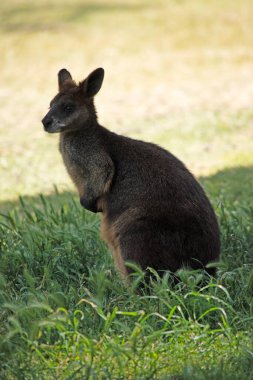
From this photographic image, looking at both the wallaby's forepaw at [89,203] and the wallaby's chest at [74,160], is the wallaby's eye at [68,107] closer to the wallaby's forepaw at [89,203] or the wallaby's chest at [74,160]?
the wallaby's chest at [74,160]

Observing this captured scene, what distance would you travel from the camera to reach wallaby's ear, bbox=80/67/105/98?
5.52 metres

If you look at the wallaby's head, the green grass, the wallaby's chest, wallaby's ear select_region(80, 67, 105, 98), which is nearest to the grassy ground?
the green grass

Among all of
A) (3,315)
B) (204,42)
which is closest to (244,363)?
(3,315)

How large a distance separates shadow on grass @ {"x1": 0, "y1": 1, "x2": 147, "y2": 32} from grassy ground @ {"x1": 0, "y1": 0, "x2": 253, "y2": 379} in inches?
1.8

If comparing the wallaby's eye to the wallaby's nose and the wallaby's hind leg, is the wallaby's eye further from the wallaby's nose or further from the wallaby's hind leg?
the wallaby's hind leg

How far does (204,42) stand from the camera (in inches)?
696

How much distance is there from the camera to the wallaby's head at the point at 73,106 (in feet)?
17.9

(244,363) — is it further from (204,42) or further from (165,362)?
(204,42)

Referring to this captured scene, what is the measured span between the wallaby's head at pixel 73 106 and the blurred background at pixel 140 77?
2895mm

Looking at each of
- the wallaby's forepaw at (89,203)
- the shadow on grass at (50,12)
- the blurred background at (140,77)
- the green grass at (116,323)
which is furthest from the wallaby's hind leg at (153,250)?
the shadow on grass at (50,12)

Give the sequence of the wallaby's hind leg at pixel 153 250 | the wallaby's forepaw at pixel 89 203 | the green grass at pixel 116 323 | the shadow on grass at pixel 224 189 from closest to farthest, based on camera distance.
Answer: the green grass at pixel 116 323, the wallaby's hind leg at pixel 153 250, the wallaby's forepaw at pixel 89 203, the shadow on grass at pixel 224 189

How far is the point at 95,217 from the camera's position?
6977 mm

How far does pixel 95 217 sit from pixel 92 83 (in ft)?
5.53

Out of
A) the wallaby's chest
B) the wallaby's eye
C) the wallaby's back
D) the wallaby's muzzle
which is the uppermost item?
the wallaby's eye
